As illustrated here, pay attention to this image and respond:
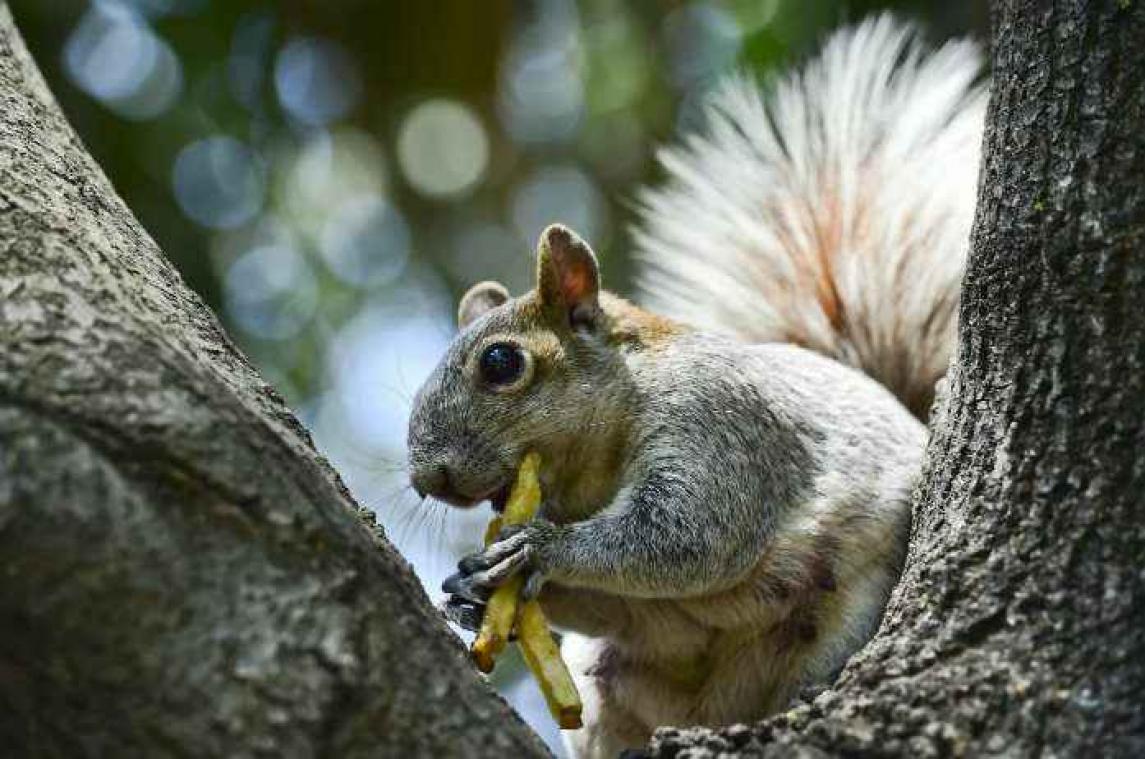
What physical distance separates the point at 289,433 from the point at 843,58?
2.83m

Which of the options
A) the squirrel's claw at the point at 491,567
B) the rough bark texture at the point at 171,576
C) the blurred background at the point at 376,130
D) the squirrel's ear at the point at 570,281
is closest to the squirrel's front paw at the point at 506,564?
the squirrel's claw at the point at 491,567

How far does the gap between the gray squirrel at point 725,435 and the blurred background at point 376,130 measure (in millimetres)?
2342

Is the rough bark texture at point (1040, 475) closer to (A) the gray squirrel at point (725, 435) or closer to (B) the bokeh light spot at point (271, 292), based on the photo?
(A) the gray squirrel at point (725, 435)

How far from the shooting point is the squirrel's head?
3.32 meters

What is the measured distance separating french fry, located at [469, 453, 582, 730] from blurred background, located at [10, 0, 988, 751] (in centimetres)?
335

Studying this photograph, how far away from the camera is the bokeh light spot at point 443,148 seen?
7133mm

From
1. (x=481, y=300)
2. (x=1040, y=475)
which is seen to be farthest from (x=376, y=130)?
(x=1040, y=475)

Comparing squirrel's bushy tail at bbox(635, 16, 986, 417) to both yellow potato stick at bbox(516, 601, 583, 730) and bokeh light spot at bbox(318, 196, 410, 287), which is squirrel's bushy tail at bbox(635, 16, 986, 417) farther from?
bokeh light spot at bbox(318, 196, 410, 287)

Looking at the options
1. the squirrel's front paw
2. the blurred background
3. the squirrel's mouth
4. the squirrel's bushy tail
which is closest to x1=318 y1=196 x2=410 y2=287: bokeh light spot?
the blurred background

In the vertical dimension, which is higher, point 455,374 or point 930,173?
point 930,173

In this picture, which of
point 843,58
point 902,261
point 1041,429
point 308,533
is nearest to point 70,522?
point 308,533

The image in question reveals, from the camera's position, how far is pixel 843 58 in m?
4.59

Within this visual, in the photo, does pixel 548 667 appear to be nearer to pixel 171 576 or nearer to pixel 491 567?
pixel 491 567

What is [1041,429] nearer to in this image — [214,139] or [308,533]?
[308,533]
